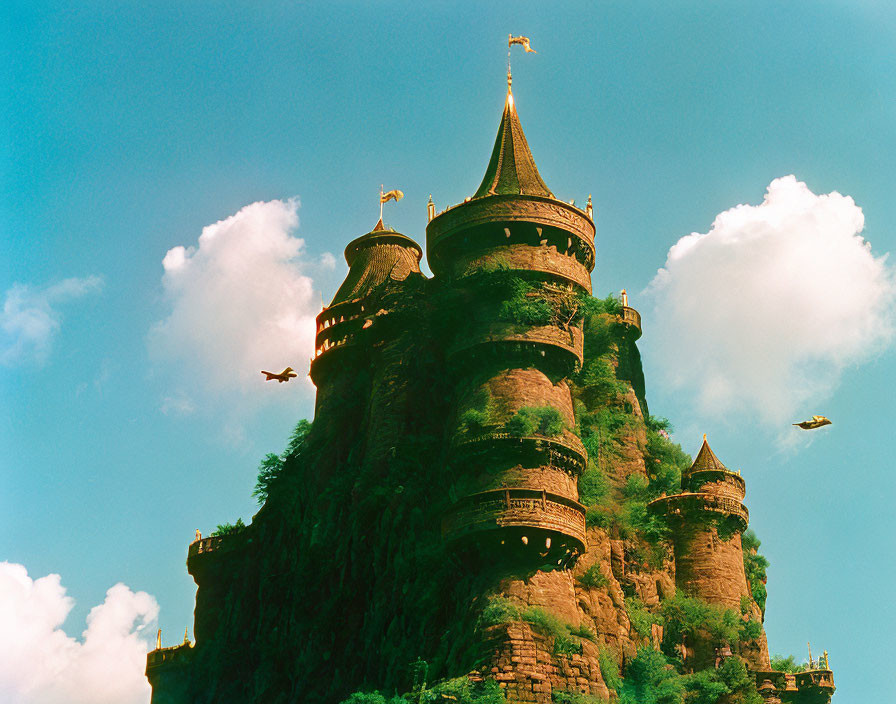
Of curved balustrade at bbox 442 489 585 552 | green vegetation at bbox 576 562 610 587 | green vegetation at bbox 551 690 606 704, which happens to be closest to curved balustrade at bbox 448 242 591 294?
curved balustrade at bbox 442 489 585 552

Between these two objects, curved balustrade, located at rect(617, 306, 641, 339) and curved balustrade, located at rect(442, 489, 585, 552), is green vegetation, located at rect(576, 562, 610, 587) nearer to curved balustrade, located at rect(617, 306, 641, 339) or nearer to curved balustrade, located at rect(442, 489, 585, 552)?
curved balustrade, located at rect(442, 489, 585, 552)

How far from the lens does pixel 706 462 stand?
6625 centimetres

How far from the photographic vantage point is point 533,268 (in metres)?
60.1

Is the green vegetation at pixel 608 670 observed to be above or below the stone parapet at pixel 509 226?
below

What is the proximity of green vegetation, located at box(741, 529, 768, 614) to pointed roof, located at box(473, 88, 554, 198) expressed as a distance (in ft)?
72.5

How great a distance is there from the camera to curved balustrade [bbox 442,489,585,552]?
5297 cm

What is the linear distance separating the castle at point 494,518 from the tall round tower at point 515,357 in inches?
4.0

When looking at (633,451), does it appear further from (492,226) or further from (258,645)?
(258,645)

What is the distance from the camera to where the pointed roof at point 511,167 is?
2498 inches

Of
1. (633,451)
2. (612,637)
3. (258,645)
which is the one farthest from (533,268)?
(258,645)

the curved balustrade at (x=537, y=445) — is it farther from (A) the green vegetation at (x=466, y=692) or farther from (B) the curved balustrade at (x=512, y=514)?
(A) the green vegetation at (x=466, y=692)

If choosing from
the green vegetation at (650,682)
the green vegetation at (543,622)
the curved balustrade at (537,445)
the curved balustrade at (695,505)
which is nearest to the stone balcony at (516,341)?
the curved balustrade at (537,445)

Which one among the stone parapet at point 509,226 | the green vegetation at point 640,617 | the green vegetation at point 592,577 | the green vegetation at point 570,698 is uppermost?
the stone parapet at point 509,226

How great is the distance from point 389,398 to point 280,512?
10549mm
